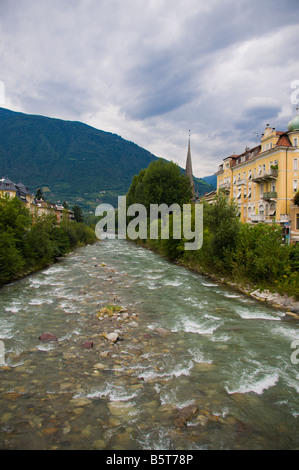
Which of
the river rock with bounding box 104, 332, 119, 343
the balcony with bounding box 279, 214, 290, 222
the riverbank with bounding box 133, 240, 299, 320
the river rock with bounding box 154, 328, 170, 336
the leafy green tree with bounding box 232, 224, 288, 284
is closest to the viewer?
the river rock with bounding box 104, 332, 119, 343

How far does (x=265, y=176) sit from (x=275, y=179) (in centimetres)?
132

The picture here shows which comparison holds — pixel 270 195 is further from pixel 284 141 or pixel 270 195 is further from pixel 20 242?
pixel 20 242

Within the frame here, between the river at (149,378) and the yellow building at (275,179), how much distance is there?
80.3ft

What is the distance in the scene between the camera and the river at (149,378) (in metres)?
4.98

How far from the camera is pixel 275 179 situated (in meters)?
38.6

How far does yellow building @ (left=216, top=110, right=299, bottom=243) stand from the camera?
36312 millimetres

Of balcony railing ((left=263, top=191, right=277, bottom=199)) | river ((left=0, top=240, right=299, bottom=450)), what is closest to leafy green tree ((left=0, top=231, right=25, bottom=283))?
river ((left=0, top=240, right=299, bottom=450))

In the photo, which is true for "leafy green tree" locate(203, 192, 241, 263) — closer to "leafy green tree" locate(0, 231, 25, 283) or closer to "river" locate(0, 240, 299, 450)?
"river" locate(0, 240, 299, 450)

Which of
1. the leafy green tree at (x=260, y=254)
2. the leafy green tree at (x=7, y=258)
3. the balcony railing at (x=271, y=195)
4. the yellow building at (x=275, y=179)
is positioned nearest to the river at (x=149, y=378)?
the leafy green tree at (x=260, y=254)

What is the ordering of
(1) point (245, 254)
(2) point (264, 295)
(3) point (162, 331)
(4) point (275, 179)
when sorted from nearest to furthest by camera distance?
1. (3) point (162, 331)
2. (2) point (264, 295)
3. (1) point (245, 254)
4. (4) point (275, 179)

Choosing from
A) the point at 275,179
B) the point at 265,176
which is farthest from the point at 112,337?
the point at 275,179

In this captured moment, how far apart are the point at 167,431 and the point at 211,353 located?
3611mm

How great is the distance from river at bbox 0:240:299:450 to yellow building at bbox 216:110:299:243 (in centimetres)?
2448

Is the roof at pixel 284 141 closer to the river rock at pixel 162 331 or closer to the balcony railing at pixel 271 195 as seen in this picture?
the balcony railing at pixel 271 195
